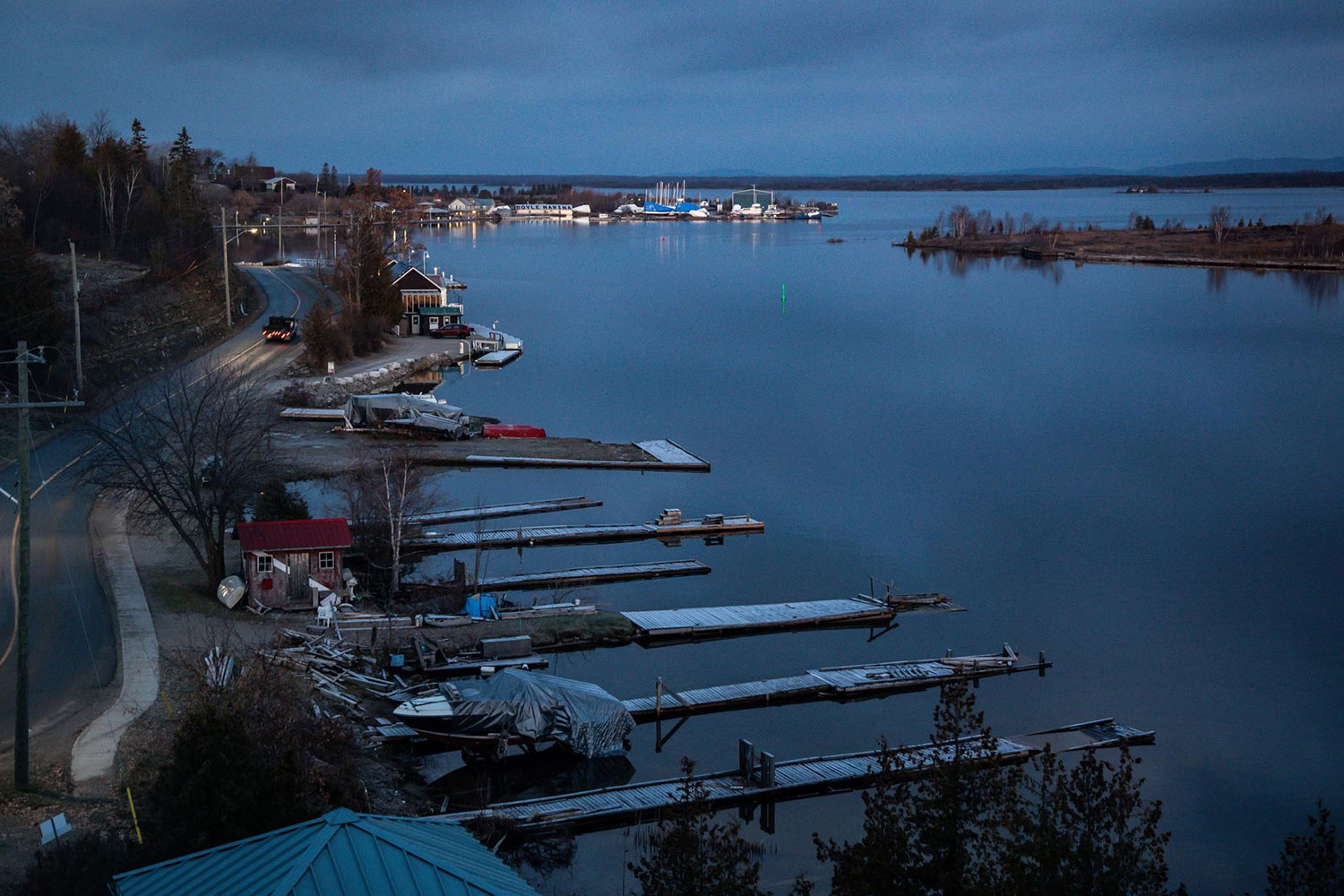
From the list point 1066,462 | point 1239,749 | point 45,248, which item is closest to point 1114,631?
point 1239,749

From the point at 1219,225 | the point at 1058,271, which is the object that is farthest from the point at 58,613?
the point at 1219,225

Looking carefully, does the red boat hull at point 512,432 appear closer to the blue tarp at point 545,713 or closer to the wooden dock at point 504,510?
the wooden dock at point 504,510

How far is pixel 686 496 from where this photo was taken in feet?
87.7

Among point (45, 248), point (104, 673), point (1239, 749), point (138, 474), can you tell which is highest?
point (45, 248)

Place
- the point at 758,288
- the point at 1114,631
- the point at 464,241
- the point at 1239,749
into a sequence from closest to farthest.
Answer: the point at 1239,749 → the point at 1114,631 → the point at 758,288 → the point at 464,241

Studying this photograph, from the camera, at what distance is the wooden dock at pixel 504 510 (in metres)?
22.9

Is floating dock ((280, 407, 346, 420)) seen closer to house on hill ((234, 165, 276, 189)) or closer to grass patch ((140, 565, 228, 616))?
grass patch ((140, 565, 228, 616))

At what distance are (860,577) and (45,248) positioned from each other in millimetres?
37055

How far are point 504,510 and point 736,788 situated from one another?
11592 mm

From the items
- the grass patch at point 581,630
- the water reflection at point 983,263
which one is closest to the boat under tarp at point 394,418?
the grass patch at point 581,630

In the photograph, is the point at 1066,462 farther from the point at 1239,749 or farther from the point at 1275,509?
the point at 1239,749

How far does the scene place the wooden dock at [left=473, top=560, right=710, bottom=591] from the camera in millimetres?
19703

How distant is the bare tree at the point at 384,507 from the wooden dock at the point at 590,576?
1.43m

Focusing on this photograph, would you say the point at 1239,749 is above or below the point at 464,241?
below
